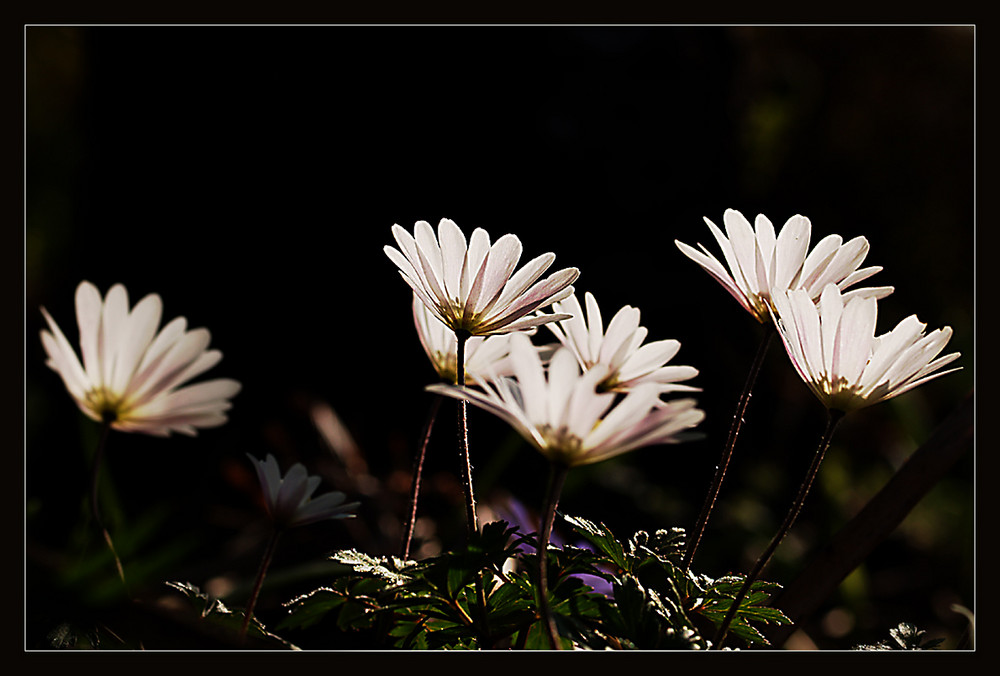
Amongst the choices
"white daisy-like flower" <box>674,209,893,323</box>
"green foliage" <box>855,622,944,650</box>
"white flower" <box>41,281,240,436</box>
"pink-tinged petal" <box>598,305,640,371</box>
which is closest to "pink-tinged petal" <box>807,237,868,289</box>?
"white daisy-like flower" <box>674,209,893,323</box>

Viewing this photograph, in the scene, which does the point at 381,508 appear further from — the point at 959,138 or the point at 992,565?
the point at 959,138

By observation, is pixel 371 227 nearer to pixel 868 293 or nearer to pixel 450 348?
pixel 450 348

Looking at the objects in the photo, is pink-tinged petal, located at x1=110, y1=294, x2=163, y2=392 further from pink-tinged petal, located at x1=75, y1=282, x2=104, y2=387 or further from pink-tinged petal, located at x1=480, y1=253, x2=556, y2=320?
pink-tinged petal, located at x1=480, y1=253, x2=556, y2=320

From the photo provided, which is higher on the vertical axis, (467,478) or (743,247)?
(743,247)

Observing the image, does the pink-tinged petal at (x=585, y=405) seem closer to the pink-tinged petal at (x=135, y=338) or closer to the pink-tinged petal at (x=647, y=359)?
the pink-tinged petal at (x=647, y=359)

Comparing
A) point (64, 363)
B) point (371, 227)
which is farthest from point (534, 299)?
point (371, 227)

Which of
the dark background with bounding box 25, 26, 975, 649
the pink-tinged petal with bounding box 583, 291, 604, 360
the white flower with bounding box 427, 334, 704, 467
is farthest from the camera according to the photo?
the dark background with bounding box 25, 26, 975, 649
